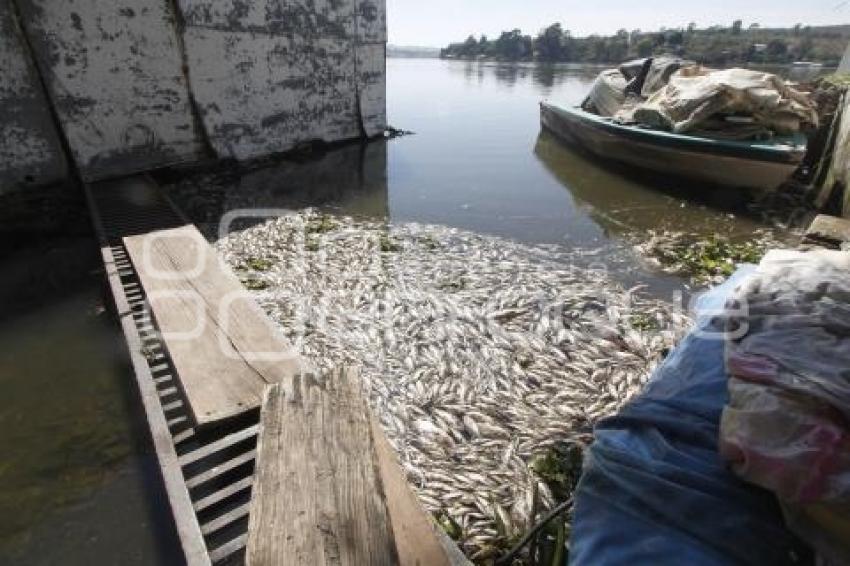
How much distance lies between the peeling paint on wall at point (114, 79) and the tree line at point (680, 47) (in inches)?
2668

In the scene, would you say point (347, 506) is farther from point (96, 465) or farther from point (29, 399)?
point (29, 399)

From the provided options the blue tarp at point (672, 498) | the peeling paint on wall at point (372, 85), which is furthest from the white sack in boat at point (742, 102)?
the blue tarp at point (672, 498)

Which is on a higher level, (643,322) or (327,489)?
(327,489)

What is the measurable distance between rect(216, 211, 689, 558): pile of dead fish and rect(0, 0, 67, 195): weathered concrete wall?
12.5 feet

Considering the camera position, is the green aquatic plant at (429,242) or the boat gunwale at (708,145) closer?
Result: the green aquatic plant at (429,242)

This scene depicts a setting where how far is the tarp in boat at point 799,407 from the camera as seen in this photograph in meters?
1.78

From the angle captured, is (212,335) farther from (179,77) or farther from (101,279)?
(179,77)

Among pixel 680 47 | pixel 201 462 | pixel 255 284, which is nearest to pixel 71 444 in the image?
pixel 201 462

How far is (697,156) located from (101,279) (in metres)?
11.9

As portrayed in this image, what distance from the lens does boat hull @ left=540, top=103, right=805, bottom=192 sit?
10.5 m

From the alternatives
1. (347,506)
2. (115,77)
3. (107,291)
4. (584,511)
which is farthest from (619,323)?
(115,77)

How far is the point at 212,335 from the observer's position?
4273 mm

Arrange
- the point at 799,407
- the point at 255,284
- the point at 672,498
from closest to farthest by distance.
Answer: the point at 799,407 < the point at 672,498 < the point at 255,284

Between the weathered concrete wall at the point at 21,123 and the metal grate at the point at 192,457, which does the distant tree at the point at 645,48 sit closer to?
the weathered concrete wall at the point at 21,123
